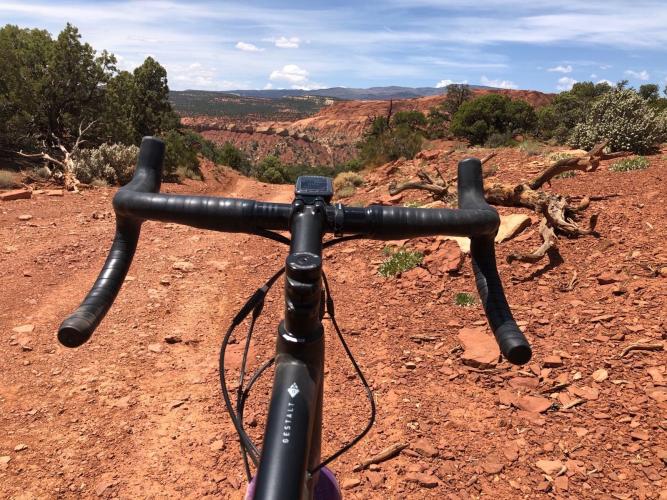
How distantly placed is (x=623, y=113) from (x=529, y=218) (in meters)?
8.72

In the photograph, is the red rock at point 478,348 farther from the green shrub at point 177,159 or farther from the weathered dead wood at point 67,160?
the green shrub at point 177,159

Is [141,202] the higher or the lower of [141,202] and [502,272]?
the higher

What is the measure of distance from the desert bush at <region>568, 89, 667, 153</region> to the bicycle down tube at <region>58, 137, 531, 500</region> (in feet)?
37.3

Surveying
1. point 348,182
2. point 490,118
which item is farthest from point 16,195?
point 490,118

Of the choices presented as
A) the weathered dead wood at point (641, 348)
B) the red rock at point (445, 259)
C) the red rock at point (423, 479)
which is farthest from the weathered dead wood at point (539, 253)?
the red rock at point (423, 479)

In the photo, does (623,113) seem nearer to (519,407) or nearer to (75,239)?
(519,407)

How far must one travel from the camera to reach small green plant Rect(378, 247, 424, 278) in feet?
24.4

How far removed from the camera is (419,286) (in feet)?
22.6

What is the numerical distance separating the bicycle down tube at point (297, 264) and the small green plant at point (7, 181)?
52.5ft

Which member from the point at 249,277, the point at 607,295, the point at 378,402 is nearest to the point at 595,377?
the point at 607,295

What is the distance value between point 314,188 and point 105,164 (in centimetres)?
1813

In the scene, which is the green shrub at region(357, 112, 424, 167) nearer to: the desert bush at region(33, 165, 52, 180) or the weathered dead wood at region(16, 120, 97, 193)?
the weathered dead wood at region(16, 120, 97, 193)

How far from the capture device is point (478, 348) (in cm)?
505

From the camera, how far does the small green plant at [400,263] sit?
743cm
